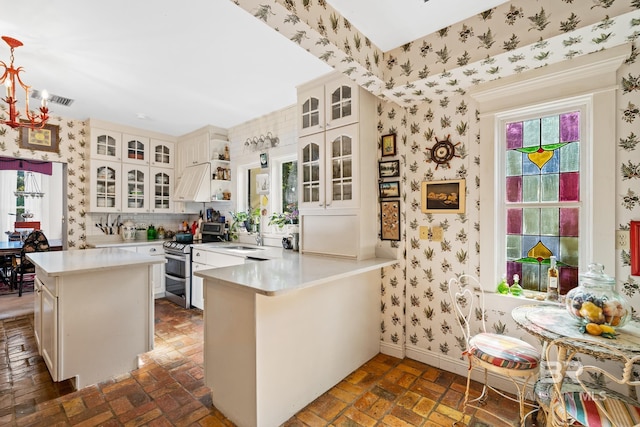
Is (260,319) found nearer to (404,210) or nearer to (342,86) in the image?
(404,210)

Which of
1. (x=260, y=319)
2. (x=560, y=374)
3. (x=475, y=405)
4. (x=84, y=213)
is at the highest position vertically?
(x=84, y=213)

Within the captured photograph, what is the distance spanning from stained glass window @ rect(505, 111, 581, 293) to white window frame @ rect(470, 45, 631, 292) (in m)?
0.07

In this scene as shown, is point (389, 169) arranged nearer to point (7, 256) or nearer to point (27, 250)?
point (27, 250)

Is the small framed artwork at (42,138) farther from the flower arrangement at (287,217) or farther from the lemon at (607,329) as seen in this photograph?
the lemon at (607,329)

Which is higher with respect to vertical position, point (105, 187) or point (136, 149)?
point (136, 149)

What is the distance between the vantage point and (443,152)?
2.54 metres

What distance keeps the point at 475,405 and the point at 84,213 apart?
5.55 meters

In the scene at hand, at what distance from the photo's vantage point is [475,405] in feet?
6.81

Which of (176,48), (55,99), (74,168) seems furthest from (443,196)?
(74,168)

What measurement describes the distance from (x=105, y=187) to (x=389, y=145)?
4.45 meters

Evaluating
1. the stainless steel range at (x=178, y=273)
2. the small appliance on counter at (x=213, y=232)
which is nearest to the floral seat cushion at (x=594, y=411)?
the stainless steel range at (x=178, y=273)

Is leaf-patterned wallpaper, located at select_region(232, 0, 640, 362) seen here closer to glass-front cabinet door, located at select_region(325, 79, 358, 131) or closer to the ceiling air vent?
glass-front cabinet door, located at select_region(325, 79, 358, 131)

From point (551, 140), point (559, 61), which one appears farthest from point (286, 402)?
point (559, 61)

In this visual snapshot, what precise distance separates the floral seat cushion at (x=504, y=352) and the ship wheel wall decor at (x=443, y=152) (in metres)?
1.39
